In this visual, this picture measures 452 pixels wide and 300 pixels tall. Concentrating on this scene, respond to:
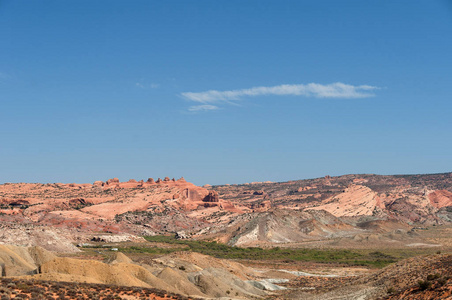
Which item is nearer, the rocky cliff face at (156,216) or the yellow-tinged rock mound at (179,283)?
the yellow-tinged rock mound at (179,283)

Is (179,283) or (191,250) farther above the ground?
(179,283)

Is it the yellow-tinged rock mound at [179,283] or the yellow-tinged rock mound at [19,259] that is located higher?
the yellow-tinged rock mound at [19,259]

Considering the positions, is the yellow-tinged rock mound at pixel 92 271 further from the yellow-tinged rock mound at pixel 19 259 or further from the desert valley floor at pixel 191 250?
the yellow-tinged rock mound at pixel 19 259

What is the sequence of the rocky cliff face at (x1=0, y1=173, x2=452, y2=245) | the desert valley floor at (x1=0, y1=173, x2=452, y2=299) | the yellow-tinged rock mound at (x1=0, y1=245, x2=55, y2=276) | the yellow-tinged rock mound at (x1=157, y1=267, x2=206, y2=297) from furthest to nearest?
1. the rocky cliff face at (x1=0, y1=173, x2=452, y2=245)
2. the yellow-tinged rock mound at (x1=157, y1=267, x2=206, y2=297)
3. the yellow-tinged rock mound at (x1=0, y1=245, x2=55, y2=276)
4. the desert valley floor at (x1=0, y1=173, x2=452, y2=299)

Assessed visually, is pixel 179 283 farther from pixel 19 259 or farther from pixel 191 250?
pixel 191 250

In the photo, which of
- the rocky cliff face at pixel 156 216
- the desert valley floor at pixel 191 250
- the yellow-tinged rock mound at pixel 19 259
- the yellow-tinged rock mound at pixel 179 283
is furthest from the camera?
the rocky cliff face at pixel 156 216

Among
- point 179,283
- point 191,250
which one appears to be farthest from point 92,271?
point 191,250

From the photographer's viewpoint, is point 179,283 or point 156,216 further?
point 156,216

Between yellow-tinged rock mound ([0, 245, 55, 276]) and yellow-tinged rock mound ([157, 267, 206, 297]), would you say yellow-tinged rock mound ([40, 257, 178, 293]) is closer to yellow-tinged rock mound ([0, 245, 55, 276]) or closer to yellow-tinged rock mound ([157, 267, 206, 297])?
yellow-tinged rock mound ([0, 245, 55, 276])

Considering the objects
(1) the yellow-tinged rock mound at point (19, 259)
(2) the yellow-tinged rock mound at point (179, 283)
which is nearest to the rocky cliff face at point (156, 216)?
(1) the yellow-tinged rock mound at point (19, 259)

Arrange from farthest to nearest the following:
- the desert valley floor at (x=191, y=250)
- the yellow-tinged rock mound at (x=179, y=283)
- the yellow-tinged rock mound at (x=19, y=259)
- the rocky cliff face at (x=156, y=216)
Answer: the rocky cliff face at (x=156, y=216) → the yellow-tinged rock mound at (x=179, y=283) → the yellow-tinged rock mound at (x=19, y=259) → the desert valley floor at (x=191, y=250)

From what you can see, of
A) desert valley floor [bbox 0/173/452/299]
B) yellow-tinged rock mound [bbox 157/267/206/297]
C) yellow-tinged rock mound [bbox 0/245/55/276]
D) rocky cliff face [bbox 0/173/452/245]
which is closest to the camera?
A: desert valley floor [bbox 0/173/452/299]

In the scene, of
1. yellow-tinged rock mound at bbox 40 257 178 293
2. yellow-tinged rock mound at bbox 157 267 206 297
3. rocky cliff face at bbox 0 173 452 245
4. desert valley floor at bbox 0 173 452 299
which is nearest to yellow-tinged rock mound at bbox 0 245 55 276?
desert valley floor at bbox 0 173 452 299

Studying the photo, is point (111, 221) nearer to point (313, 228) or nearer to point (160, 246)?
point (160, 246)
